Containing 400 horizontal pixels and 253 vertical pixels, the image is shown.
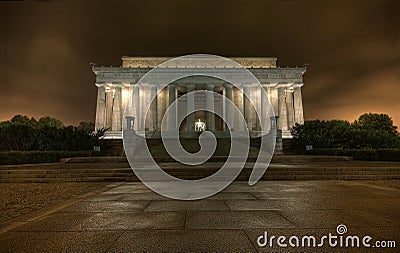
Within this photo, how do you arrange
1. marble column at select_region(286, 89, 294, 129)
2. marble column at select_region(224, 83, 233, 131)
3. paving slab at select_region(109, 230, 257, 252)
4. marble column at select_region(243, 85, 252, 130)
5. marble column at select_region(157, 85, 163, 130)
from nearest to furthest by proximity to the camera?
paving slab at select_region(109, 230, 257, 252), marble column at select_region(286, 89, 294, 129), marble column at select_region(224, 83, 233, 131), marble column at select_region(157, 85, 163, 130), marble column at select_region(243, 85, 252, 130)

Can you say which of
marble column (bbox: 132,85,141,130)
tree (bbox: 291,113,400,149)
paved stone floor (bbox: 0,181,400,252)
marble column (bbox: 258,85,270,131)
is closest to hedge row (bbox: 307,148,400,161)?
tree (bbox: 291,113,400,149)

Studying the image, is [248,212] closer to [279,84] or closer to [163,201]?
[163,201]

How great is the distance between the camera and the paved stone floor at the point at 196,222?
5688 millimetres

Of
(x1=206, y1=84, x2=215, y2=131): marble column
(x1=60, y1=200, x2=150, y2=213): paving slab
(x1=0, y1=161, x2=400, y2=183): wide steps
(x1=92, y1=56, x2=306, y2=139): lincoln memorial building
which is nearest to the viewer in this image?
(x1=60, y1=200, x2=150, y2=213): paving slab

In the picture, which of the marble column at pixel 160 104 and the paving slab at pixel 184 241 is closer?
the paving slab at pixel 184 241

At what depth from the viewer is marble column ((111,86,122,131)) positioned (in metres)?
58.2

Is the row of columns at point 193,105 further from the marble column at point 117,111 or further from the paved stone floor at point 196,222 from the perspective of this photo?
the paved stone floor at point 196,222

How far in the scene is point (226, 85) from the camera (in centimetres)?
5959

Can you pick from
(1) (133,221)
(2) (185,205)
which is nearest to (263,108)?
(2) (185,205)

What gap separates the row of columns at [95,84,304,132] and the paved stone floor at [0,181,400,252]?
4726 cm

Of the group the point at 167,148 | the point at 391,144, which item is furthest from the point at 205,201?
the point at 391,144

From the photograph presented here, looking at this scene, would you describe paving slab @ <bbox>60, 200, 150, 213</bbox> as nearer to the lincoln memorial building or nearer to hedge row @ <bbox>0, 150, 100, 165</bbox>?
hedge row @ <bbox>0, 150, 100, 165</bbox>

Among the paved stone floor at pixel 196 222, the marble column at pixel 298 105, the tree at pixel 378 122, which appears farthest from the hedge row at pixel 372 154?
the tree at pixel 378 122

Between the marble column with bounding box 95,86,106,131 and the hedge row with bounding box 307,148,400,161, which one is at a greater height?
the marble column with bounding box 95,86,106,131
